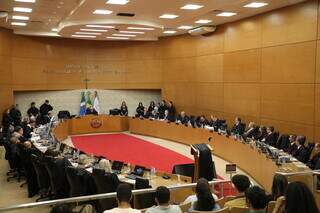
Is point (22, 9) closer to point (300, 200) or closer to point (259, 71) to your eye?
point (259, 71)

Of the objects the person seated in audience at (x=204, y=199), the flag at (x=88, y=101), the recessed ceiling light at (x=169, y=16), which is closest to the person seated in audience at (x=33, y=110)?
the flag at (x=88, y=101)

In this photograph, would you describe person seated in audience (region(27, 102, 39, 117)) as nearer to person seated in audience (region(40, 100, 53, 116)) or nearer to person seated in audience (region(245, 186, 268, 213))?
person seated in audience (region(40, 100, 53, 116))

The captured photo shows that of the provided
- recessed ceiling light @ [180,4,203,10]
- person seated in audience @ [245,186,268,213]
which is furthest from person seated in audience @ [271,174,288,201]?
A: recessed ceiling light @ [180,4,203,10]

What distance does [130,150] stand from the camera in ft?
48.9

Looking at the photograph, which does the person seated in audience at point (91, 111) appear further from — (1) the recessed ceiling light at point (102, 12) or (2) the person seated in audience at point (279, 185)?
(2) the person seated in audience at point (279, 185)

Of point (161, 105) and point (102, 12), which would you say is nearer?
point (102, 12)

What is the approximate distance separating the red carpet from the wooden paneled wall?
12.3 feet

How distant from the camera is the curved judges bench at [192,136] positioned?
8.91 metres

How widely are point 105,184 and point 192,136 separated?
8926mm

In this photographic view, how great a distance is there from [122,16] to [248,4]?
4723 millimetres

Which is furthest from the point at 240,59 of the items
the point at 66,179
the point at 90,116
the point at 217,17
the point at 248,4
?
the point at 66,179

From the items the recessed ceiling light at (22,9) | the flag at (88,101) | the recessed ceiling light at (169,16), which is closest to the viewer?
the recessed ceiling light at (22,9)

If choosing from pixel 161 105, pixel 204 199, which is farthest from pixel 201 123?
pixel 204 199

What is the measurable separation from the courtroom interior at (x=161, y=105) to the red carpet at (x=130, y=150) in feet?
0.26
